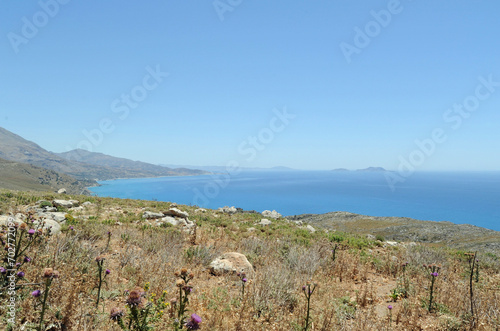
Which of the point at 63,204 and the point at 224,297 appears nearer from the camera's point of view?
the point at 224,297

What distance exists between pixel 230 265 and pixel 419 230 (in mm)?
45180

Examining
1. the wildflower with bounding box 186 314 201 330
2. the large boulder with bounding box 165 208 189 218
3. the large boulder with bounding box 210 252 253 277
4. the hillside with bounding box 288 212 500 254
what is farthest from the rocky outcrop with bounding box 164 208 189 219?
the hillside with bounding box 288 212 500 254

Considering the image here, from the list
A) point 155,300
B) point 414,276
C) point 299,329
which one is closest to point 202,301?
point 155,300

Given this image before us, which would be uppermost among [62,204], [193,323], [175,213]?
[193,323]

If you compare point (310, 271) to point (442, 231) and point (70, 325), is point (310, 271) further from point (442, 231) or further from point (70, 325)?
point (442, 231)

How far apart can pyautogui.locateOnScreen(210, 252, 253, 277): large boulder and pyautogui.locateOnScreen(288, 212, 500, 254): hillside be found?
2972 cm

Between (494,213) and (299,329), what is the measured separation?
14686cm

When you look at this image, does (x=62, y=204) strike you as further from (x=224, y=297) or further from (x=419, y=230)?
(x=419, y=230)

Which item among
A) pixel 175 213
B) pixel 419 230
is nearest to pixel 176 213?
pixel 175 213

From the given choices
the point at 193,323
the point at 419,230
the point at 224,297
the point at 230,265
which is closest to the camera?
the point at 193,323

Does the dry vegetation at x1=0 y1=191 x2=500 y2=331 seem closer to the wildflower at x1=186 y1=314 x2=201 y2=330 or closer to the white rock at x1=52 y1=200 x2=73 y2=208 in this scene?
the wildflower at x1=186 y1=314 x2=201 y2=330

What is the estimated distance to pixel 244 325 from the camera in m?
3.55

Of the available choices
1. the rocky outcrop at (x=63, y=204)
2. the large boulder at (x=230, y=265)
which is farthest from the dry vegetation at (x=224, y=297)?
the rocky outcrop at (x=63, y=204)

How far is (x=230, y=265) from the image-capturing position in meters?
6.23
